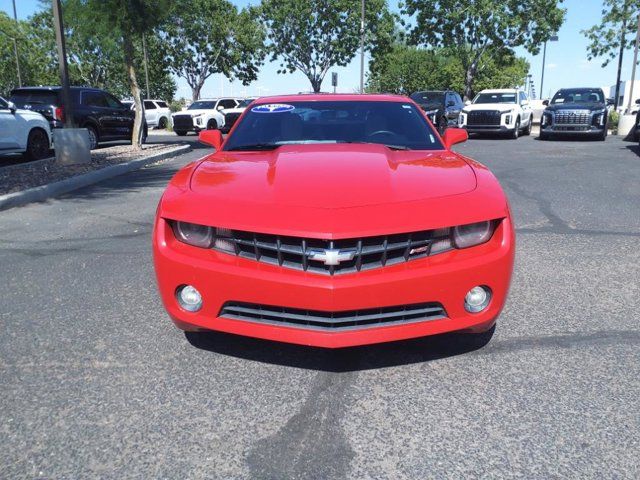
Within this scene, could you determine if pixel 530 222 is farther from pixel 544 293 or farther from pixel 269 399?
pixel 269 399

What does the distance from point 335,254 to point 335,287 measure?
149 mm

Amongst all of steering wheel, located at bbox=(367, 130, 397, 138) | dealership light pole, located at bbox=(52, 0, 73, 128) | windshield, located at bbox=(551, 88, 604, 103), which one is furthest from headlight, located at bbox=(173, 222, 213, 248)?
windshield, located at bbox=(551, 88, 604, 103)

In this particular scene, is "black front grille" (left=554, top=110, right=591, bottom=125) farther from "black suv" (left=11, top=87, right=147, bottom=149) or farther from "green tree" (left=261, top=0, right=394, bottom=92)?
"green tree" (left=261, top=0, right=394, bottom=92)

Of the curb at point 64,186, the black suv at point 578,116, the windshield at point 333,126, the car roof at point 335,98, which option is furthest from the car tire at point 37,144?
the black suv at point 578,116

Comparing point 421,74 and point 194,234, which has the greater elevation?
point 421,74

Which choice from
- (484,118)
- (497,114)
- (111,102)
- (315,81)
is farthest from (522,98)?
(315,81)

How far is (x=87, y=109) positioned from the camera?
15180mm

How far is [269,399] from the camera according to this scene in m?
2.71

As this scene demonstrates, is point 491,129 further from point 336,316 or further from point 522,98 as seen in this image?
point 336,316

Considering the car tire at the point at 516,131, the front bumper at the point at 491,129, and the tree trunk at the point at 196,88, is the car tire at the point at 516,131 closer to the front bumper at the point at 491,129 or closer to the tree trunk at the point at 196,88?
the front bumper at the point at 491,129

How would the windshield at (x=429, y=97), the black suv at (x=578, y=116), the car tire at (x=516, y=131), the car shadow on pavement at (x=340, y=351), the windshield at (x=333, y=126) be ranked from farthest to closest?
the windshield at (x=429, y=97) < the car tire at (x=516, y=131) < the black suv at (x=578, y=116) < the windshield at (x=333, y=126) < the car shadow on pavement at (x=340, y=351)

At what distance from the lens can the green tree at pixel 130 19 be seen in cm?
1423

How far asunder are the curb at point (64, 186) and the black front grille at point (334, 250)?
6.25m

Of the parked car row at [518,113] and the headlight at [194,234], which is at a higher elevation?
the parked car row at [518,113]
